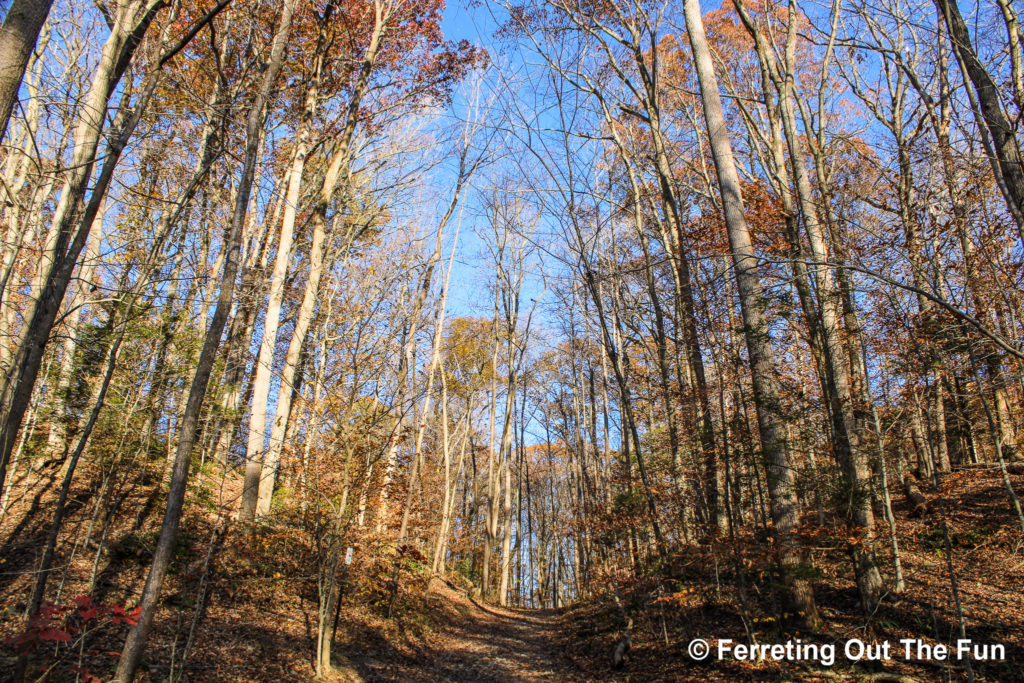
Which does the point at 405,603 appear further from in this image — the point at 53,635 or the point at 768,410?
the point at 768,410

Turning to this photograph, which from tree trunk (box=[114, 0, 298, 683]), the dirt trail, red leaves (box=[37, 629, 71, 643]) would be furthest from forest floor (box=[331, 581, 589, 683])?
red leaves (box=[37, 629, 71, 643])

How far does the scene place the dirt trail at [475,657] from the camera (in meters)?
6.50

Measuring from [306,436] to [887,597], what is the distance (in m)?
7.29

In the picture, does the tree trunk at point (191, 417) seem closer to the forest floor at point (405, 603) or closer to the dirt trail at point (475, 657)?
the forest floor at point (405, 603)

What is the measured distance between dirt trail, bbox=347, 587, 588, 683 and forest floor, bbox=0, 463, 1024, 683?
0.05 meters

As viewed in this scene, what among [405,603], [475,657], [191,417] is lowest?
[475,657]

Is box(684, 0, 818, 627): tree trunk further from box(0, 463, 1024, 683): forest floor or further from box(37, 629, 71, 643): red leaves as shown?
box(37, 629, 71, 643): red leaves

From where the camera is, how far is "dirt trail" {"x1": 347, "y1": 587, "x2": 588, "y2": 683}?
6.50 m

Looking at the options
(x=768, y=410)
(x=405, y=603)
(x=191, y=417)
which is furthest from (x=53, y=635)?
(x=405, y=603)

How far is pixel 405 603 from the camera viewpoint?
9.21 m

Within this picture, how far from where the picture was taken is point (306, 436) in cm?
668

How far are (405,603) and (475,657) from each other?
1.71 m

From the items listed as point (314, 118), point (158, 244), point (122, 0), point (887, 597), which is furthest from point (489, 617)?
point (122, 0)

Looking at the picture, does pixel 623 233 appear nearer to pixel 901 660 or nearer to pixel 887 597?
pixel 887 597
